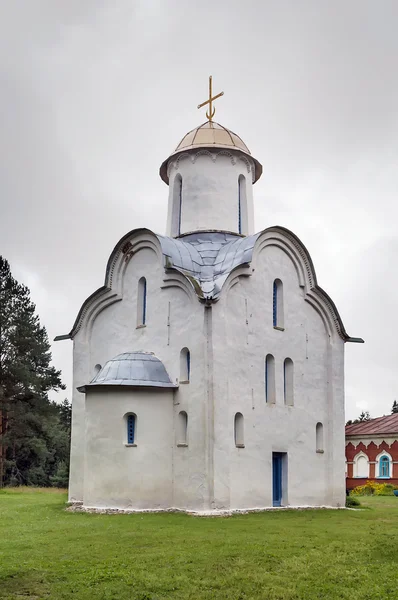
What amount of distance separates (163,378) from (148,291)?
9.67 feet

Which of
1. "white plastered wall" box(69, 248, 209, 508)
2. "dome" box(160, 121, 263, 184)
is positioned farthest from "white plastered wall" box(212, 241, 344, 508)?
"dome" box(160, 121, 263, 184)

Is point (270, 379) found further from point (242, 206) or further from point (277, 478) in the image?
point (242, 206)

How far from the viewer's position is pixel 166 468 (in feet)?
60.8

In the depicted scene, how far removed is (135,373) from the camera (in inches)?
741

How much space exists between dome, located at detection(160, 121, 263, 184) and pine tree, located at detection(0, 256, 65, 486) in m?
16.6

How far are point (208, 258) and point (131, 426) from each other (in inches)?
224

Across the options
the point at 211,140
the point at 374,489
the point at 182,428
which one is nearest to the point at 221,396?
the point at 182,428

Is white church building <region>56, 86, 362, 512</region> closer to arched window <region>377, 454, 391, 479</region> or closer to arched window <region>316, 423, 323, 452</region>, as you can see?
arched window <region>316, 423, 323, 452</region>

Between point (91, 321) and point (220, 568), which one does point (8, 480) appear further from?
point (220, 568)

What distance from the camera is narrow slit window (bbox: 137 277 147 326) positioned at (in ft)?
68.3

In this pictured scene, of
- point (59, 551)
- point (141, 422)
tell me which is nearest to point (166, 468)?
point (141, 422)

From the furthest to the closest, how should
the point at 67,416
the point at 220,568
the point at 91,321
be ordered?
the point at 67,416 → the point at 91,321 → the point at 220,568

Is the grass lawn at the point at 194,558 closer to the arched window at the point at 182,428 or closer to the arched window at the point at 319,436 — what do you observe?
the arched window at the point at 182,428

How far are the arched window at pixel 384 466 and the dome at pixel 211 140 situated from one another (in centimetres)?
1758
